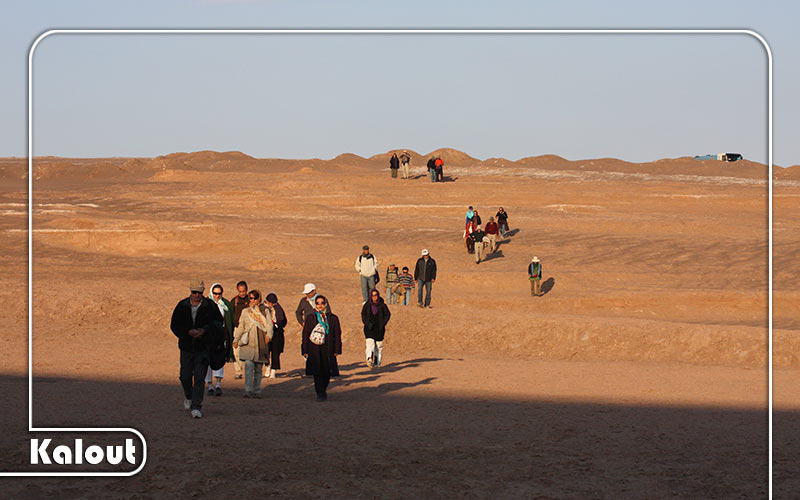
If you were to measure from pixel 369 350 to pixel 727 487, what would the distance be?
9.57m

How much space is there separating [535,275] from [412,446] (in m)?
18.2

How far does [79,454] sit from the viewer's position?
29.4 ft

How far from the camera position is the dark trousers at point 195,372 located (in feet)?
38.4

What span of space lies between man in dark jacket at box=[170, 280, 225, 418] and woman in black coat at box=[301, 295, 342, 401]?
212 centimetres

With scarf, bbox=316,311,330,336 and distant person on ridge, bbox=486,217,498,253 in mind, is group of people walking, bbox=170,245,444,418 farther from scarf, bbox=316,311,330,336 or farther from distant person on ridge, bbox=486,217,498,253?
distant person on ridge, bbox=486,217,498,253

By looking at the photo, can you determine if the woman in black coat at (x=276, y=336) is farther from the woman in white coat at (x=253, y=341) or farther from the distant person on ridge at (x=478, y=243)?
the distant person on ridge at (x=478, y=243)

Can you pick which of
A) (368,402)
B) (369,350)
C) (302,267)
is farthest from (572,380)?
(302,267)

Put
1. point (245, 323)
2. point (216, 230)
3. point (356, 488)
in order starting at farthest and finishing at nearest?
1. point (216, 230)
2. point (245, 323)
3. point (356, 488)

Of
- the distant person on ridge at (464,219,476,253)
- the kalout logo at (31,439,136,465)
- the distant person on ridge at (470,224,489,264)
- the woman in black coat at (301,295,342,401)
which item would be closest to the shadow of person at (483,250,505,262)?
the distant person on ridge at (464,219,476,253)

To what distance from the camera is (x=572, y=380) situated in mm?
17125

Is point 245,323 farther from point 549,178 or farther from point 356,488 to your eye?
point 549,178

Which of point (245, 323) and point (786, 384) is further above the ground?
point (245, 323)

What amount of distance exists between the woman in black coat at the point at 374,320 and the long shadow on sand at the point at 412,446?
2.54 m

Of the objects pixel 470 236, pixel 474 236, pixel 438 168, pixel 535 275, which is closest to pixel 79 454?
pixel 535 275
